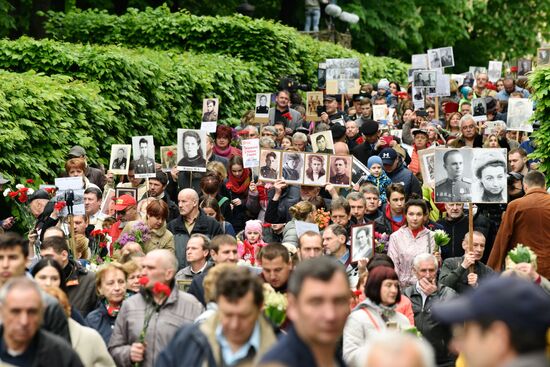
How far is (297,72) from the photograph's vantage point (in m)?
30.0

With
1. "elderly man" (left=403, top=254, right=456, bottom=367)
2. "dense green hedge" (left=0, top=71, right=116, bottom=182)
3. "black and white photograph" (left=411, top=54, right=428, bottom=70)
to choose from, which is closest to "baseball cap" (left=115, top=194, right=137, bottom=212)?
"dense green hedge" (left=0, top=71, right=116, bottom=182)

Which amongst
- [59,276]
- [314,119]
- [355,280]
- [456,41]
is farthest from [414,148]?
[456,41]

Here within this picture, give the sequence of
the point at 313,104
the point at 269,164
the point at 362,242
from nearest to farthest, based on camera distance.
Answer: the point at 362,242, the point at 269,164, the point at 313,104

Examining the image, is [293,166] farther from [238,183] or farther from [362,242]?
[362,242]

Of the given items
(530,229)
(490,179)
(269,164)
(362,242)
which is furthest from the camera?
(269,164)

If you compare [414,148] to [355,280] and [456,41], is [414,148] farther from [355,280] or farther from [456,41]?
[456,41]

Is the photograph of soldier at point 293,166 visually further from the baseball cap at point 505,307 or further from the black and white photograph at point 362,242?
the baseball cap at point 505,307

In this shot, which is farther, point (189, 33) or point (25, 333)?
point (189, 33)

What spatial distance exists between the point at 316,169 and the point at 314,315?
36.0 ft

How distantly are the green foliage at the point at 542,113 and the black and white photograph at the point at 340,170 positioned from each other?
96.4 inches

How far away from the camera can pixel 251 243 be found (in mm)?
14211

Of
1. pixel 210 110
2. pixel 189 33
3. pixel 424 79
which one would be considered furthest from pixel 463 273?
pixel 189 33

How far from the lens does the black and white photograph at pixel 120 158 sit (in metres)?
18.2

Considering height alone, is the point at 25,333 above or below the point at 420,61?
below
